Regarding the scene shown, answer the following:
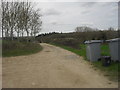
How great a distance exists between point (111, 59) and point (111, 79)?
4.02 meters

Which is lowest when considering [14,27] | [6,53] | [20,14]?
[6,53]

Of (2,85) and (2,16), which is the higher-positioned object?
(2,16)

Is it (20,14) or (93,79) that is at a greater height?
(20,14)

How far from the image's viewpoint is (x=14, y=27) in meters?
32.9

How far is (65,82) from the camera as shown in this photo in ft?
27.8

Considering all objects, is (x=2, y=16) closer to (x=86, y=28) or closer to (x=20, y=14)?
(x=20, y=14)

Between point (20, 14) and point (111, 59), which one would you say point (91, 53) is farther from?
point (20, 14)

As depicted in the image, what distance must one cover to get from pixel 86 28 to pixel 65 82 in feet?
249

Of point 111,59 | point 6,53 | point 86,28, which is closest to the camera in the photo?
point 111,59

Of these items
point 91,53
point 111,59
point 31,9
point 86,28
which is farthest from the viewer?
point 86,28

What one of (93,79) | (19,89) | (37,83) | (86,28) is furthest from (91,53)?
(86,28)

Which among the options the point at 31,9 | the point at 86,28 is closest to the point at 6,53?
the point at 31,9

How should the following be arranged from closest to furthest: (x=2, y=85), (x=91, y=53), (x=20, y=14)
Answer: (x=2, y=85), (x=91, y=53), (x=20, y=14)

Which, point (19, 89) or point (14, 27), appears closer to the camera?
point (19, 89)
